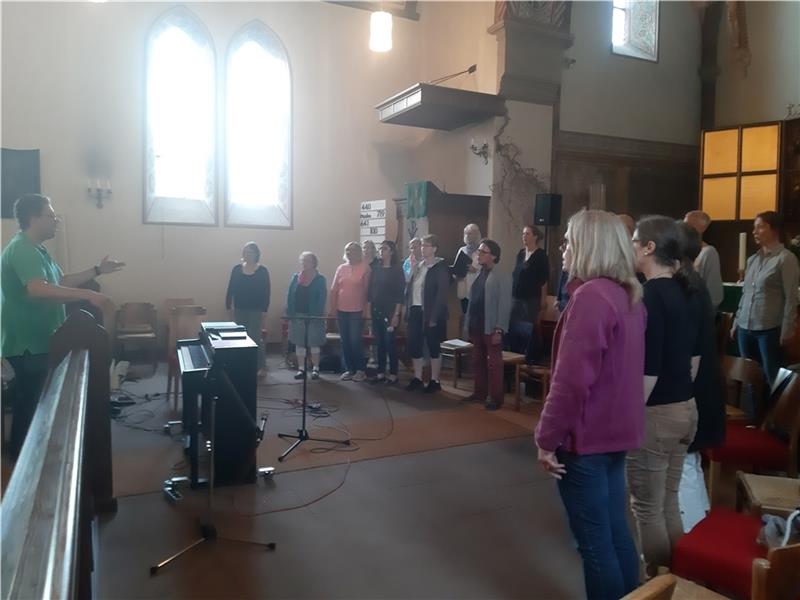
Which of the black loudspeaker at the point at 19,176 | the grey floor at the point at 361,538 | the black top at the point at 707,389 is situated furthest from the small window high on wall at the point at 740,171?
the black loudspeaker at the point at 19,176

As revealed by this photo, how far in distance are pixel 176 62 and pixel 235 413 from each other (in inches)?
251

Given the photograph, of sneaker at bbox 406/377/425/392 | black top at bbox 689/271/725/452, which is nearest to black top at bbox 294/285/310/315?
sneaker at bbox 406/377/425/392

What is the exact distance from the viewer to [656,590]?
102 centimetres

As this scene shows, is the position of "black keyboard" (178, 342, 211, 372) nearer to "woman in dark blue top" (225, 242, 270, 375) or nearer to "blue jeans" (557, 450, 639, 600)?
"woman in dark blue top" (225, 242, 270, 375)

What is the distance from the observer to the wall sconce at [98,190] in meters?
7.74

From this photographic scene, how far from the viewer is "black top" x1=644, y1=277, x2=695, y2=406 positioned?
2107 mm

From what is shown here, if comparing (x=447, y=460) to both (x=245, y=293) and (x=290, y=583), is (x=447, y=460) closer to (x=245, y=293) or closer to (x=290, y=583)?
(x=290, y=583)

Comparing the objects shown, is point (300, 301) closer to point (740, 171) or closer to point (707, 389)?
point (707, 389)

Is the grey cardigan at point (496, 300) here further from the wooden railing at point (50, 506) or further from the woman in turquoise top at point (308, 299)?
the wooden railing at point (50, 506)

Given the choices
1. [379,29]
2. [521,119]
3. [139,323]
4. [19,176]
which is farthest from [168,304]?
[521,119]

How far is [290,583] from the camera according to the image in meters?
2.54

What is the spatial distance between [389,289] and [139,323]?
3.45m

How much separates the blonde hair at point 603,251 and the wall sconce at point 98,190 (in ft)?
24.0

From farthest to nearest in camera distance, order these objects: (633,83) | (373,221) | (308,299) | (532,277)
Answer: (633,83)
(373,221)
(308,299)
(532,277)
